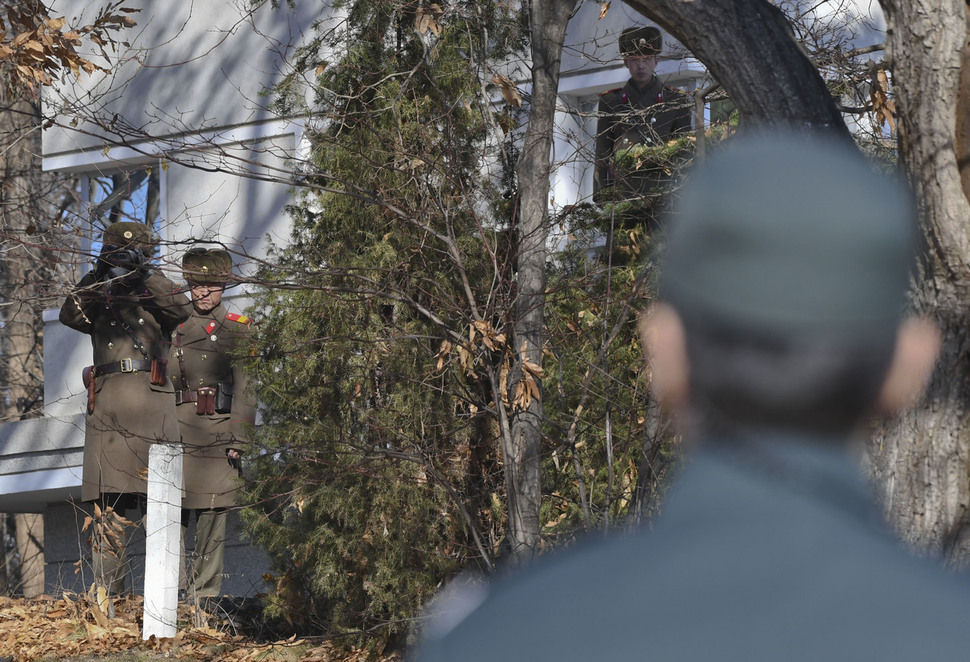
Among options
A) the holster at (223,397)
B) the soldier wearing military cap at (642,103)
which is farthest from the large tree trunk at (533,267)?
the holster at (223,397)

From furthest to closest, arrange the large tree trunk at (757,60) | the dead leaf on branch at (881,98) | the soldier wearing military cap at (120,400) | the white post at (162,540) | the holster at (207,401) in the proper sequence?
the holster at (207,401) → the soldier wearing military cap at (120,400) → the white post at (162,540) → the dead leaf on branch at (881,98) → the large tree trunk at (757,60)

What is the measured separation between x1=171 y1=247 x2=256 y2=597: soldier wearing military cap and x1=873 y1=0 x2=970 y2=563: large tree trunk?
3.97 metres

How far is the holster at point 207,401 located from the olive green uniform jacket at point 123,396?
0.21 m

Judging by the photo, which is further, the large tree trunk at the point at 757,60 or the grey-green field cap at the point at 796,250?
the large tree trunk at the point at 757,60

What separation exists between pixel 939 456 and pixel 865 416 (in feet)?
11.1

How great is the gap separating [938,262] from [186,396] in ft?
17.3

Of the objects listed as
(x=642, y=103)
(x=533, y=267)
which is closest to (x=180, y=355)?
(x=533, y=267)

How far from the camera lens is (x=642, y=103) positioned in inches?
310

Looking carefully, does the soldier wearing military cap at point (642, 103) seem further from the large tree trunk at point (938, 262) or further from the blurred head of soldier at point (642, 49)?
the large tree trunk at point (938, 262)

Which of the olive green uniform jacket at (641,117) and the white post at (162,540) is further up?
the olive green uniform jacket at (641,117)

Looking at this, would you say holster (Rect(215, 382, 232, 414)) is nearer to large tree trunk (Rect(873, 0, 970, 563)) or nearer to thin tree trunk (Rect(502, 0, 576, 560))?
thin tree trunk (Rect(502, 0, 576, 560))

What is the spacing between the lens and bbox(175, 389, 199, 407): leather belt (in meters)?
8.05

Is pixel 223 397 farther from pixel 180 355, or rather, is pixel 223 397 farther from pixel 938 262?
pixel 938 262

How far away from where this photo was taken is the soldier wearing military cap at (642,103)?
296 inches
